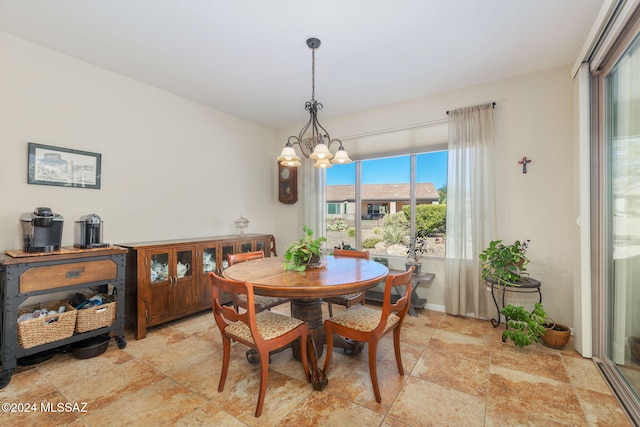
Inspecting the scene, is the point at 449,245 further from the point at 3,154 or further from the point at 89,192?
the point at 3,154

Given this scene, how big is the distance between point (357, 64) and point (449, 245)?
2.30 meters

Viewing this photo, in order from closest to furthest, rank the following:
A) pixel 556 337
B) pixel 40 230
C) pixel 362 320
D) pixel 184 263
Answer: pixel 362 320 < pixel 40 230 < pixel 556 337 < pixel 184 263

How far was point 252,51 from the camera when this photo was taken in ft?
8.43

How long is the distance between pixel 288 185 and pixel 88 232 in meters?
2.73

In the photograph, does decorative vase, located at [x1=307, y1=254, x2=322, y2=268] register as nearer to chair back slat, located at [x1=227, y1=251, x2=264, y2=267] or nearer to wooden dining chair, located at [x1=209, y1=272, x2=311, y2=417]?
wooden dining chair, located at [x1=209, y1=272, x2=311, y2=417]

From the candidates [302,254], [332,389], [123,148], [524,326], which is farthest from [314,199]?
[524,326]

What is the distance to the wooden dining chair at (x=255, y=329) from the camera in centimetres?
162

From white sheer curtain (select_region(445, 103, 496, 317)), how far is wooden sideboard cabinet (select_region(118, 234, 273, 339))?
111 inches

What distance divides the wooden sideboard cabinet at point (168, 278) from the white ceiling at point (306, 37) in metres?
1.88

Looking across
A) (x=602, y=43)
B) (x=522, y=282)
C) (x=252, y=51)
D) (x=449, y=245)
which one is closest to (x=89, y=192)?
(x=252, y=51)

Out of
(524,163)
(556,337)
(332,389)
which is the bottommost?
(332,389)

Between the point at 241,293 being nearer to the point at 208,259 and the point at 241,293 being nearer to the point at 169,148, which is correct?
the point at 208,259

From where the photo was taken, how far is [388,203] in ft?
13.1

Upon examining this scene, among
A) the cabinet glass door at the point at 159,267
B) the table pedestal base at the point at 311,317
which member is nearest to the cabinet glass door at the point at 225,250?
the cabinet glass door at the point at 159,267
